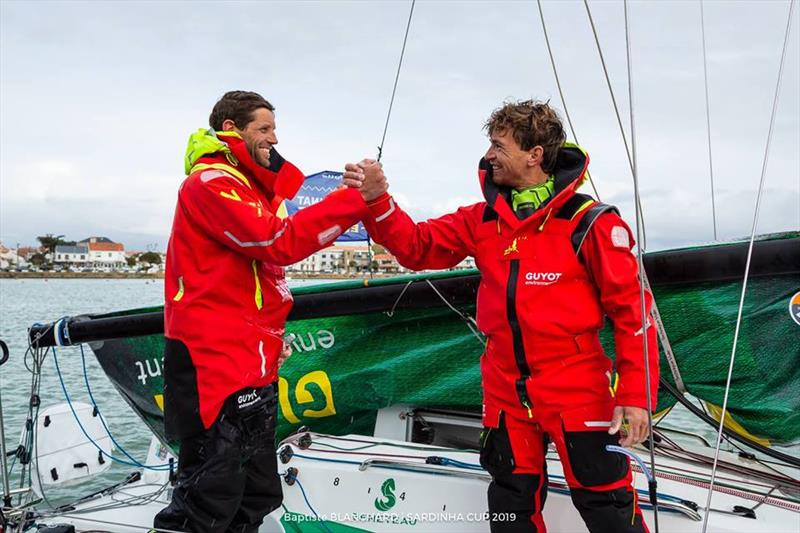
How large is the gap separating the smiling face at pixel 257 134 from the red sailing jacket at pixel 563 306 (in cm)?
83

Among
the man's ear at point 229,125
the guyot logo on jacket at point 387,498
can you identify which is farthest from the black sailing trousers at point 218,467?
the man's ear at point 229,125

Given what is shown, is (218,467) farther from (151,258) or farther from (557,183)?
(151,258)

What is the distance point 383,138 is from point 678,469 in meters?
1.82

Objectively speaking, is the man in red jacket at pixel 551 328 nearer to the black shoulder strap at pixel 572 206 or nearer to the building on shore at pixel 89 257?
the black shoulder strap at pixel 572 206

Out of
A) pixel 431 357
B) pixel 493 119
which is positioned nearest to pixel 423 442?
pixel 431 357

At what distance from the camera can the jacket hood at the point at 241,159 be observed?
7.13ft

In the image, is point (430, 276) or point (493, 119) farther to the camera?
point (430, 276)

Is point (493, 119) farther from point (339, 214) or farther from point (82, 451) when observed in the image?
point (82, 451)

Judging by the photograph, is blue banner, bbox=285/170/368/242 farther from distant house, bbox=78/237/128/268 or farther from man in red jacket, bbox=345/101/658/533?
distant house, bbox=78/237/128/268

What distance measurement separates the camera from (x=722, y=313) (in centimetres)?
263

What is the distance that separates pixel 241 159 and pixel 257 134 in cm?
12

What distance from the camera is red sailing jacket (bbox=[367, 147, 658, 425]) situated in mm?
1974

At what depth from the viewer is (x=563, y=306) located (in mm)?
2010

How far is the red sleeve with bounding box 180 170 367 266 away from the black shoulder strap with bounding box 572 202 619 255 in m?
0.75
